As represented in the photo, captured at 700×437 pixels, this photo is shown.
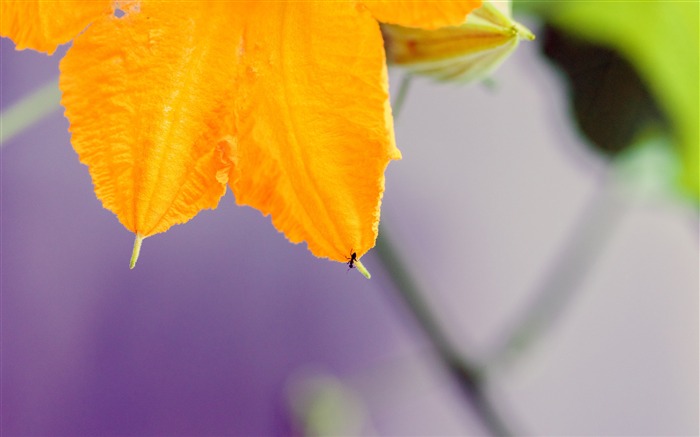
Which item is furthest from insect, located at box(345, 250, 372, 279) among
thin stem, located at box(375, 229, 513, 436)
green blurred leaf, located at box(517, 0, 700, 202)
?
green blurred leaf, located at box(517, 0, 700, 202)

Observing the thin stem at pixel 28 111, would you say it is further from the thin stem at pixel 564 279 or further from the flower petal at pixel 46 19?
the thin stem at pixel 564 279

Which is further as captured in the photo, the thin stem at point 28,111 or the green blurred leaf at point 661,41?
the green blurred leaf at point 661,41

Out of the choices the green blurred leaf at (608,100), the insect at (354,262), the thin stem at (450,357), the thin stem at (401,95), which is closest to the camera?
the insect at (354,262)

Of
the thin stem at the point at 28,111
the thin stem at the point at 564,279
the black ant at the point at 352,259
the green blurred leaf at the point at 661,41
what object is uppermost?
the black ant at the point at 352,259

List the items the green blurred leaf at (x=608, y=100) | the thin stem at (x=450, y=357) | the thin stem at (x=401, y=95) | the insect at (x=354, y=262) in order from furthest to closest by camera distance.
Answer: the green blurred leaf at (x=608, y=100), the thin stem at (x=450, y=357), the thin stem at (x=401, y=95), the insect at (x=354, y=262)

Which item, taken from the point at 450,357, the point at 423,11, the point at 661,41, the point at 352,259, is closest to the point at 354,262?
the point at 352,259

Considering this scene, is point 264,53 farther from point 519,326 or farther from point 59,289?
point 59,289

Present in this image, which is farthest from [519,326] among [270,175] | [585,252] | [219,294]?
[219,294]

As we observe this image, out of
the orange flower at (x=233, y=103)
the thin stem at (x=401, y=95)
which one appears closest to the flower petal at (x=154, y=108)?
the orange flower at (x=233, y=103)
